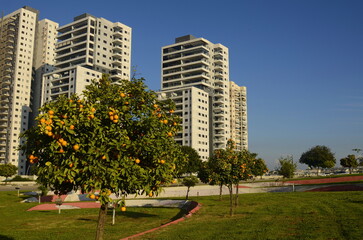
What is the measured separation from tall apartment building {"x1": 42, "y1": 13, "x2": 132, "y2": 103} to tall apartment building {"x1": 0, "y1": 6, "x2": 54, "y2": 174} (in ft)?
57.3

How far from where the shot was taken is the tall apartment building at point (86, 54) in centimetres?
13412

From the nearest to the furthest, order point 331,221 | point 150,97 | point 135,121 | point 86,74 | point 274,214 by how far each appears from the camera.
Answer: point 135,121, point 150,97, point 331,221, point 274,214, point 86,74

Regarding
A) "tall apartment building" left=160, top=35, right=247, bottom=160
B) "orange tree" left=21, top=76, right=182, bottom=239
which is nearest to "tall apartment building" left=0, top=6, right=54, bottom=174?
"tall apartment building" left=160, top=35, right=247, bottom=160

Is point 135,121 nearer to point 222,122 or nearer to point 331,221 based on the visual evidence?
point 331,221

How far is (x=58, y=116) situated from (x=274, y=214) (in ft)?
67.9

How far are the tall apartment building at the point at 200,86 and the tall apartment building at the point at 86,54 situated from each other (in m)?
22.4

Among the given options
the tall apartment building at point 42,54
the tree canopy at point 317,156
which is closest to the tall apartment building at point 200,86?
the tree canopy at point 317,156

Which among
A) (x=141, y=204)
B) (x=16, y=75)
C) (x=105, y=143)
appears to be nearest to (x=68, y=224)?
(x=141, y=204)

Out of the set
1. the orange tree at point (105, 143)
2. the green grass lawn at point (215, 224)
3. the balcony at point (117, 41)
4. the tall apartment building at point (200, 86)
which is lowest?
the green grass lawn at point (215, 224)

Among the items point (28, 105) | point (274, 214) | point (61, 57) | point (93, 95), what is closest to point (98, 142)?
point (93, 95)

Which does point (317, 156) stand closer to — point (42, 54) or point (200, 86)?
point (200, 86)

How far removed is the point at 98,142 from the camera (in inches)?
457

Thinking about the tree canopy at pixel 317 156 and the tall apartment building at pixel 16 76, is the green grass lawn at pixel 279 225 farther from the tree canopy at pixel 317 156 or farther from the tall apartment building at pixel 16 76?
the tall apartment building at pixel 16 76

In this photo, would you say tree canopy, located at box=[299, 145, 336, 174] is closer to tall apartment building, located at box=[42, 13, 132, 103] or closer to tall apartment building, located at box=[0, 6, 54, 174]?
tall apartment building, located at box=[42, 13, 132, 103]
